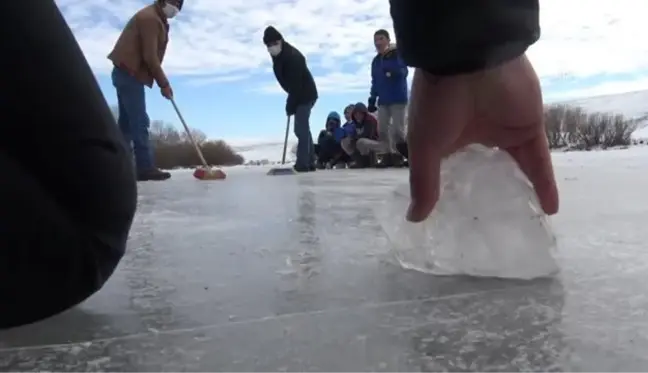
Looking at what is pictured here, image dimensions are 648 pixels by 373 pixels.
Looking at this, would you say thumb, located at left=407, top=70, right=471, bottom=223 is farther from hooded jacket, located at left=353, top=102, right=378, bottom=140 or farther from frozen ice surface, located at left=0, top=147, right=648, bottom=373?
hooded jacket, located at left=353, top=102, right=378, bottom=140

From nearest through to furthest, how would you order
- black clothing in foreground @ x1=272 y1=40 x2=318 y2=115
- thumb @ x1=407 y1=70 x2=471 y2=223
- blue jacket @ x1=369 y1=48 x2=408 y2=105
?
thumb @ x1=407 y1=70 x2=471 y2=223, blue jacket @ x1=369 y1=48 x2=408 y2=105, black clothing in foreground @ x1=272 y1=40 x2=318 y2=115

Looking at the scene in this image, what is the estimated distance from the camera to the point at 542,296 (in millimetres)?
740

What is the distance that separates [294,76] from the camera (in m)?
4.99

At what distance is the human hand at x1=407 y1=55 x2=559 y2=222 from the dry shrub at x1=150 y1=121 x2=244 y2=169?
8.53m

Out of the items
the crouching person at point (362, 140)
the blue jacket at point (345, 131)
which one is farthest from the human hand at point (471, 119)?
the blue jacket at point (345, 131)

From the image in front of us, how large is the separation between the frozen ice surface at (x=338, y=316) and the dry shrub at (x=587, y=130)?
12.1m

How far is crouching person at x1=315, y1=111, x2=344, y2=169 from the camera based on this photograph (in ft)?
22.3

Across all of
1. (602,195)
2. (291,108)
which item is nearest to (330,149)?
(291,108)

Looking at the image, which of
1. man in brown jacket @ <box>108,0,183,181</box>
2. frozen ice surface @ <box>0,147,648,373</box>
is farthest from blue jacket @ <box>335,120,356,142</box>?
frozen ice surface @ <box>0,147,648,373</box>

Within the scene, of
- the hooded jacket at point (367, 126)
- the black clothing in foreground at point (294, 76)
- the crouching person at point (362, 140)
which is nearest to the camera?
the black clothing in foreground at point (294, 76)

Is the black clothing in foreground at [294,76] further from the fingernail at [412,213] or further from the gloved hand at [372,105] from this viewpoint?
the fingernail at [412,213]

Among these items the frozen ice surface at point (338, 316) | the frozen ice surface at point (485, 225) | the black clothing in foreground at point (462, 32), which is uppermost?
the black clothing in foreground at point (462, 32)

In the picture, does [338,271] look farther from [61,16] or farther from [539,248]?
[61,16]

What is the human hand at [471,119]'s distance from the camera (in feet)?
1.99
